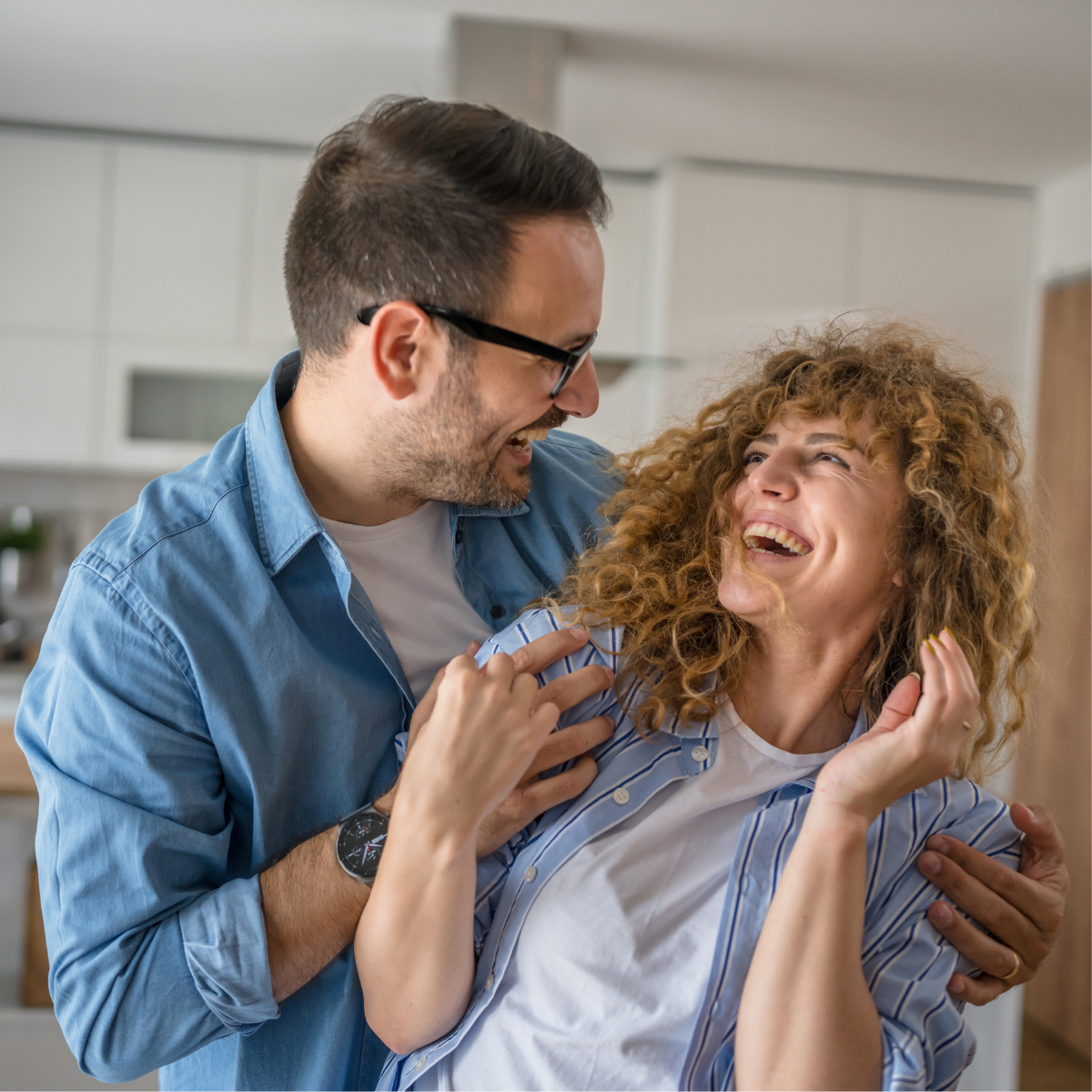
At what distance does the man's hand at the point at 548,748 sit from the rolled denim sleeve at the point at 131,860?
0.74 ft

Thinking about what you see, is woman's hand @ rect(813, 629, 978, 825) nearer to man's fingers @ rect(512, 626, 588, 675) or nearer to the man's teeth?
the man's teeth

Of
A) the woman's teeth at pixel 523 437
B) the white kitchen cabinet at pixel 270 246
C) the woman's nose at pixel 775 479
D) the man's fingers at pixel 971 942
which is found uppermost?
the white kitchen cabinet at pixel 270 246

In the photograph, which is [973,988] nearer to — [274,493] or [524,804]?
[524,804]

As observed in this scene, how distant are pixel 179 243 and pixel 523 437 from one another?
312cm

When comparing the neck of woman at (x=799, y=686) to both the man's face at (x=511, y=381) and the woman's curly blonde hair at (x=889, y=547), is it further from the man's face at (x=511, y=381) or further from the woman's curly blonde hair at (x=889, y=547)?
the man's face at (x=511, y=381)

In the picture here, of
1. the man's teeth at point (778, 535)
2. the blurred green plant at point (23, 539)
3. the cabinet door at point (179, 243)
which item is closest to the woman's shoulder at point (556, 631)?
the man's teeth at point (778, 535)

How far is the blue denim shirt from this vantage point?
1.18m

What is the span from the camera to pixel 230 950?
117cm

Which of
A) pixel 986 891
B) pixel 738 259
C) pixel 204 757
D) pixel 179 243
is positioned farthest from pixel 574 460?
pixel 179 243

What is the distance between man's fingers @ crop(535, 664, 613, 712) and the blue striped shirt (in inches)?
1.5

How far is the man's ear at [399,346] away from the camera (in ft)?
4.31

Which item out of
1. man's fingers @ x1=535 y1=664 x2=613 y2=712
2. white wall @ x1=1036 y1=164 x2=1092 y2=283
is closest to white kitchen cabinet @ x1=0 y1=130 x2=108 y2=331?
man's fingers @ x1=535 y1=664 x2=613 y2=712

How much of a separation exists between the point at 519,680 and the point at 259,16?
258 centimetres

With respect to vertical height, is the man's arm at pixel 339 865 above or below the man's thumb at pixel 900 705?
below
